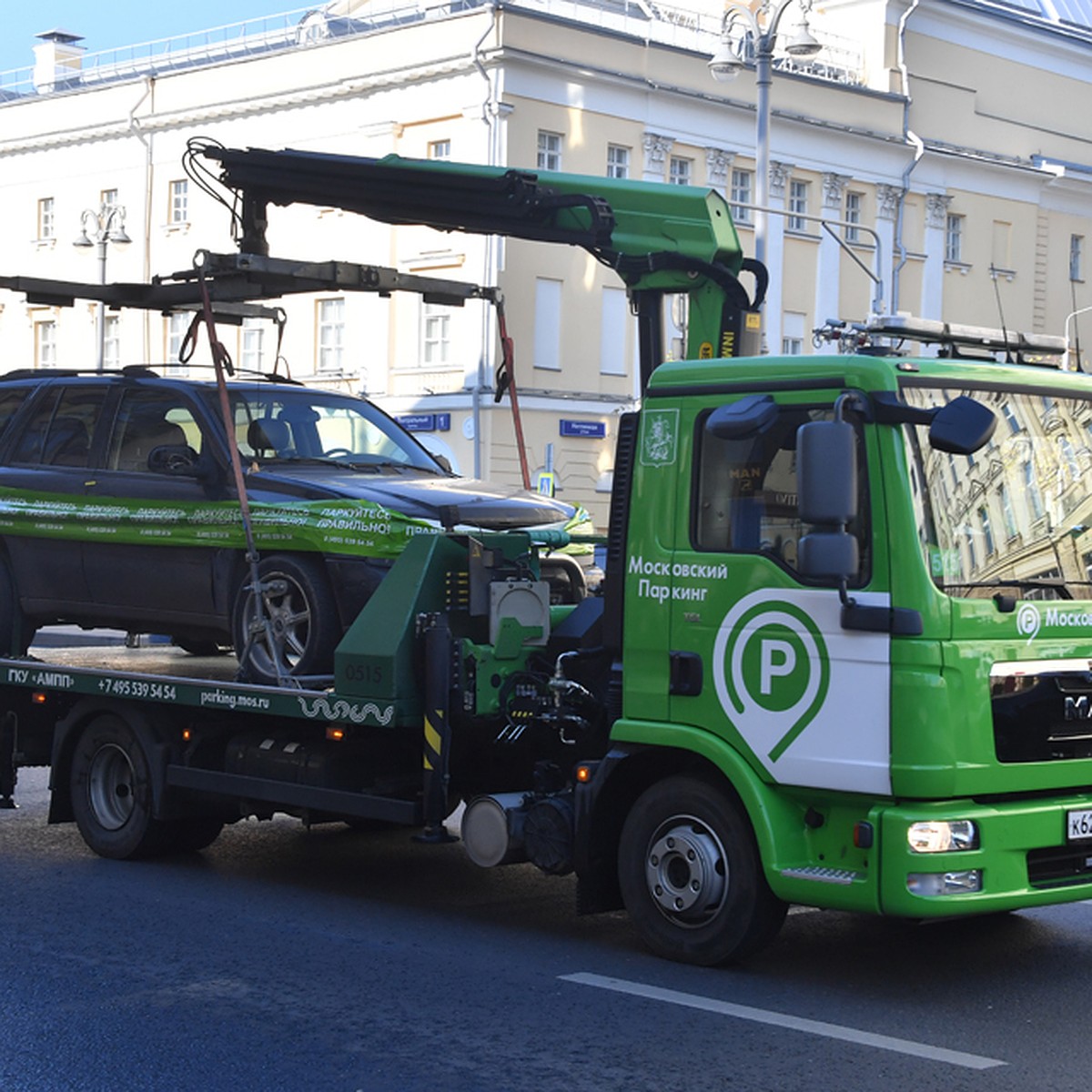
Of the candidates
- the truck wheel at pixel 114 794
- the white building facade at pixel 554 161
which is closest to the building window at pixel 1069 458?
the truck wheel at pixel 114 794

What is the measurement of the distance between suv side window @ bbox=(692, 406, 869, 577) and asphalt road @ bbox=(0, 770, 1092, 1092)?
1.71 metres

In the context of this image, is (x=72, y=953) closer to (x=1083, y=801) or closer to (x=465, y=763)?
(x=465, y=763)

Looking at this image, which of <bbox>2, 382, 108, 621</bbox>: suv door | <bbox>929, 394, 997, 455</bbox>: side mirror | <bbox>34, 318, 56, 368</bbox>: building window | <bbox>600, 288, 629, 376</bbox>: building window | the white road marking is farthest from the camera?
<bbox>34, 318, 56, 368</bbox>: building window

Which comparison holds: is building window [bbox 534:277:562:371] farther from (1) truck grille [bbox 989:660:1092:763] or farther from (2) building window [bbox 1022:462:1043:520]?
(1) truck grille [bbox 989:660:1092:763]

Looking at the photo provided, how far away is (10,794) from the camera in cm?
1158

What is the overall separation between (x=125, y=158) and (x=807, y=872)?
1763 inches

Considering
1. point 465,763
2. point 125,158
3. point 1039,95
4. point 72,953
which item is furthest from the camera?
point 1039,95

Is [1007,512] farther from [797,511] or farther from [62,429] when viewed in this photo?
[62,429]

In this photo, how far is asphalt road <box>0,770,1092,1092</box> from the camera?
661 cm

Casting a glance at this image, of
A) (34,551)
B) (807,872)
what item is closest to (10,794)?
(34,551)

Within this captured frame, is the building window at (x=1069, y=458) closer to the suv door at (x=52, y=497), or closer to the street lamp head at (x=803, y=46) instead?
the suv door at (x=52, y=497)

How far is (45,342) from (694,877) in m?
46.8

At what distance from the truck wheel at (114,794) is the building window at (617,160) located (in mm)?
33980

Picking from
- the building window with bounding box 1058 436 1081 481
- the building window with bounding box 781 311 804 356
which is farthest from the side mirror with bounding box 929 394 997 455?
the building window with bounding box 781 311 804 356
